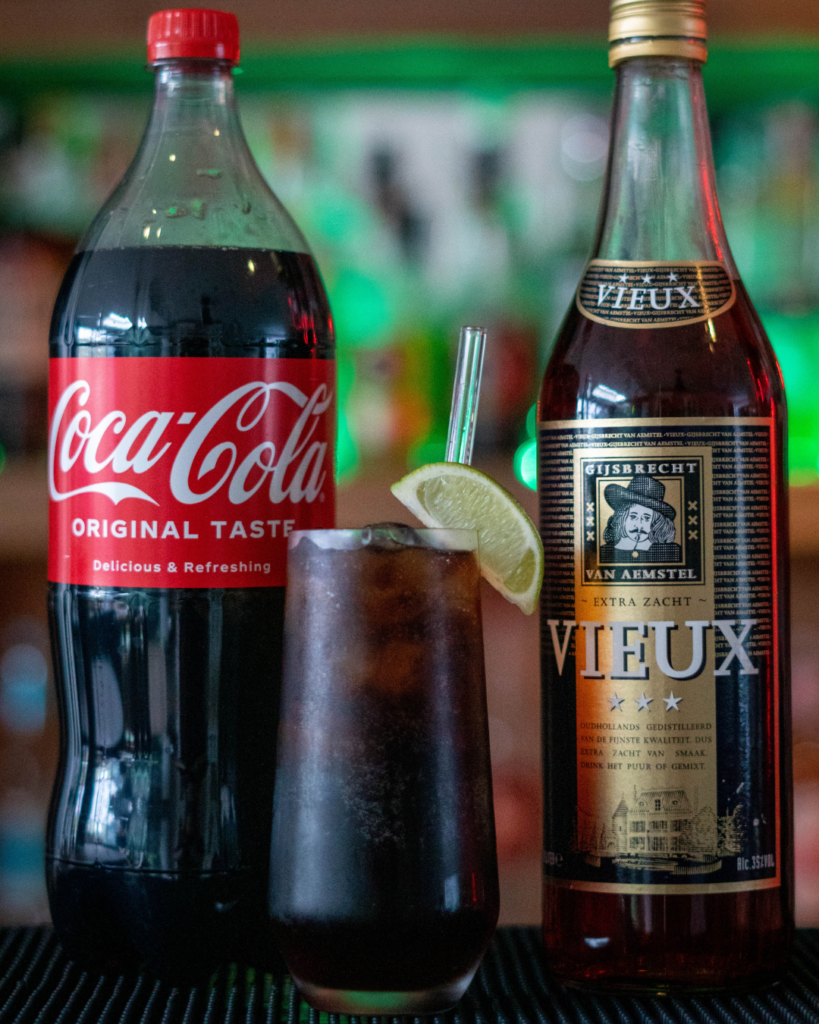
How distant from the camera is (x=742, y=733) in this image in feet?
2.47

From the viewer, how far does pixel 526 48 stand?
158cm

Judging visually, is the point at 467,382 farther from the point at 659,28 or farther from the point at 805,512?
the point at 805,512

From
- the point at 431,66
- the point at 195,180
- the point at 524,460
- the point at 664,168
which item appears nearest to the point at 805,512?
the point at 524,460

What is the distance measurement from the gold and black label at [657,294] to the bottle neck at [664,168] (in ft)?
0.04

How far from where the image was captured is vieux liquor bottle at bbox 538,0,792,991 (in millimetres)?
741

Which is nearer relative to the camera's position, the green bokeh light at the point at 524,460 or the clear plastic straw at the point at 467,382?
the clear plastic straw at the point at 467,382

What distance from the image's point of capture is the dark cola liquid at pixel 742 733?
0.74 meters

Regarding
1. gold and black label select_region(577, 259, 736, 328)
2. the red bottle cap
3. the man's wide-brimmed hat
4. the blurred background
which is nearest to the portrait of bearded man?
the man's wide-brimmed hat

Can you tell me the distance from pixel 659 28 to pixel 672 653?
1.20 feet

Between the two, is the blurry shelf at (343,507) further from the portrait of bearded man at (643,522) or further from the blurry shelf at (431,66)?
the portrait of bearded man at (643,522)

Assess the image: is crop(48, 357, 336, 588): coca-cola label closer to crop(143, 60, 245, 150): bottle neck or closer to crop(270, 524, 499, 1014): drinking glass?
crop(270, 524, 499, 1014): drinking glass

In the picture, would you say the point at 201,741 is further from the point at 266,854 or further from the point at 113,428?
the point at 113,428

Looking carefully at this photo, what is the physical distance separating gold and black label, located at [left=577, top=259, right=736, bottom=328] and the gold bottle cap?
13cm

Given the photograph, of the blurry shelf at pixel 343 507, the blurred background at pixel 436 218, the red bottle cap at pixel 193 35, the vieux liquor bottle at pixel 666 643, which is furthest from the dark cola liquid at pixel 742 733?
the blurred background at pixel 436 218
